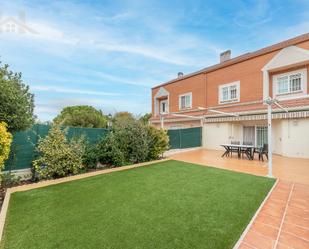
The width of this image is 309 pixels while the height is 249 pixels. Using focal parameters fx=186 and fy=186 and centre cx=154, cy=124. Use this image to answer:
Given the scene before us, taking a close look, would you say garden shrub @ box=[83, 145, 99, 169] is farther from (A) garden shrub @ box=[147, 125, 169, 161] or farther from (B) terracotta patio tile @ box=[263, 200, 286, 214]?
(B) terracotta patio tile @ box=[263, 200, 286, 214]

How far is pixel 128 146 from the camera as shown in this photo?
16719 millimetres

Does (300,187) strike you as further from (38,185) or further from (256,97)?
(256,97)

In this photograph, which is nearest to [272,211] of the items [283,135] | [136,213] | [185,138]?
[136,213]

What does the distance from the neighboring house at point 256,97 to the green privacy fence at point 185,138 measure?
120 cm

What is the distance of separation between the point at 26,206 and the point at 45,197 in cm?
103

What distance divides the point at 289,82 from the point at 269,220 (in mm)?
21508

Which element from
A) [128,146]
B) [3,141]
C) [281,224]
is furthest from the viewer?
[128,146]

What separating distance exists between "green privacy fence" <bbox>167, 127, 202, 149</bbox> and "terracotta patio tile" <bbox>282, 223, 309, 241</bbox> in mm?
19451

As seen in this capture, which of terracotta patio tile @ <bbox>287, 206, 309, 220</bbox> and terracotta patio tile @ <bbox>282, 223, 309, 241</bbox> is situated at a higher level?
terracotta patio tile @ <bbox>287, 206, 309, 220</bbox>

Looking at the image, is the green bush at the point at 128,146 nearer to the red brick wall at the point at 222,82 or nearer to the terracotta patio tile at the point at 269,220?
the terracotta patio tile at the point at 269,220

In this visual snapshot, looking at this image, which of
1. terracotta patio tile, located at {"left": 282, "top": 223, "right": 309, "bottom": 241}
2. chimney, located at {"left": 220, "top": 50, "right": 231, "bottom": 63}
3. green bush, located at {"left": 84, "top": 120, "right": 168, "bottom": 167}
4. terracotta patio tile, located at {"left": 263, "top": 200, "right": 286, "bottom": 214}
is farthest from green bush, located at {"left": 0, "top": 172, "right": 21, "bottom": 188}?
chimney, located at {"left": 220, "top": 50, "right": 231, "bottom": 63}

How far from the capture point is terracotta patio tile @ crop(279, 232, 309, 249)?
17.3 ft

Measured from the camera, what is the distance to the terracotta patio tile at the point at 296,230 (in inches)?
228

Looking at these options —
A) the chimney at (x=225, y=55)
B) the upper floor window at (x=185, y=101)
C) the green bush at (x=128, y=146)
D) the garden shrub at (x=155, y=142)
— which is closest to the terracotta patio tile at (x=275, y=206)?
the green bush at (x=128, y=146)
